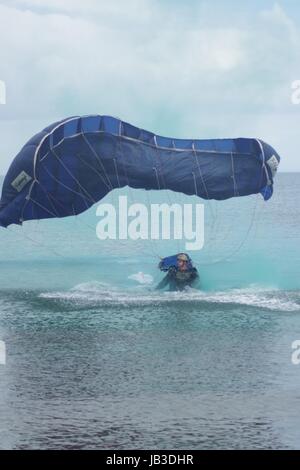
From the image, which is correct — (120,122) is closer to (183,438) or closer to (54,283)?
(54,283)

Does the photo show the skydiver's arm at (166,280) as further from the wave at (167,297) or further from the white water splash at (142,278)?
the white water splash at (142,278)

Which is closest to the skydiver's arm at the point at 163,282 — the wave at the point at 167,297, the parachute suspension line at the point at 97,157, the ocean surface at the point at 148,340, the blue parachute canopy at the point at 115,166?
the wave at the point at 167,297

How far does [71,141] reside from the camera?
5588 cm

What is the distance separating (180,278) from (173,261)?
1003 millimetres

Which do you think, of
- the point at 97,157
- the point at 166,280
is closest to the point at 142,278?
the point at 166,280

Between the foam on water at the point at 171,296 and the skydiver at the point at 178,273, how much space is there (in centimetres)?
42

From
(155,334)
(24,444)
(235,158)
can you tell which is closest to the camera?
(24,444)

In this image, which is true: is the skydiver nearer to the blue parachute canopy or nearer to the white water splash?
the white water splash

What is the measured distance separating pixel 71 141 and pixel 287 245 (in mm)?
21835

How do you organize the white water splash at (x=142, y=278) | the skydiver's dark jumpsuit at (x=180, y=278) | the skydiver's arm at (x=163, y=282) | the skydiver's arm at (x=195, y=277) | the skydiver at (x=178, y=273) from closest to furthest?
1. the skydiver at (x=178, y=273)
2. the skydiver's dark jumpsuit at (x=180, y=278)
3. the skydiver's arm at (x=195, y=277)
4. the skydiver's arm at (x=163, y=282)
5. the white water splash at (x=142, y=278)

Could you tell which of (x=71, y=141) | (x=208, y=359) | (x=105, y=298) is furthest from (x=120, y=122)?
(x=208, y=359)

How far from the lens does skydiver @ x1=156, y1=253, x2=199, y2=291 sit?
58.6m

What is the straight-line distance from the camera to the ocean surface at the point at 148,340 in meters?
39.1

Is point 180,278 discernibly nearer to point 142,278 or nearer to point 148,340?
point 142,278
